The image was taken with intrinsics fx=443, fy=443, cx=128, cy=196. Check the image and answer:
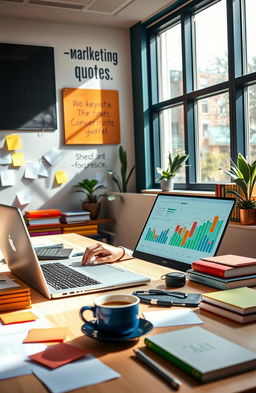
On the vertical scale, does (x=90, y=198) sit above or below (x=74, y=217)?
above

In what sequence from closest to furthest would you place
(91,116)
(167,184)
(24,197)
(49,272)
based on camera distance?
(49,272) < (167,184) < (24,197) < (91,116)

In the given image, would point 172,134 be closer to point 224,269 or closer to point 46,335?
point 224,269

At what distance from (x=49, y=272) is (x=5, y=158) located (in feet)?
7.57

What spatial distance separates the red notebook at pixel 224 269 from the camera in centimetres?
132

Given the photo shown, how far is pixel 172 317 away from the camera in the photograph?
1.10m

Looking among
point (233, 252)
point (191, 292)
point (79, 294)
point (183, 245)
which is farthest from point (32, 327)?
point (233, 252)

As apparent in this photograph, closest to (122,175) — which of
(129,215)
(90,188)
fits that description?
(90,188)

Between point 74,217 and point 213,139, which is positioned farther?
point 74,217

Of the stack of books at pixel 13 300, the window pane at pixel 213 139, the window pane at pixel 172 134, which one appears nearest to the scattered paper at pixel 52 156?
the window pane at pixel 172 134

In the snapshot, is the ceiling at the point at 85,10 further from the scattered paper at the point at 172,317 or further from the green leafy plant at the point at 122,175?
the scattered paper at the point at 172,317

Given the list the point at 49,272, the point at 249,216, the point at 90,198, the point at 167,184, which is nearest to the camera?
the point at 49,272

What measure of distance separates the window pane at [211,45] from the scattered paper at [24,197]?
168 cm

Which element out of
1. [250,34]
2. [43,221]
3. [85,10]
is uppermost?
[85,10]

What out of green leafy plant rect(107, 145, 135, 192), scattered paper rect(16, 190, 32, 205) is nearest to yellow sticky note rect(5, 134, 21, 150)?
scattered paper rect(16, 190, 32, 205)
